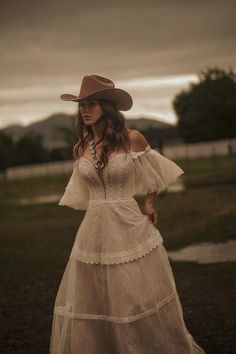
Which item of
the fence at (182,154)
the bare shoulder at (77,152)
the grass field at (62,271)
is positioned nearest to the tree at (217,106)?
the fence at (182,154)

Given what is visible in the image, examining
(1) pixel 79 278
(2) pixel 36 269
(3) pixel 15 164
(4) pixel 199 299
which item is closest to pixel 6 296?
(2) pixel 36 269

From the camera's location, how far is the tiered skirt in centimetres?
416

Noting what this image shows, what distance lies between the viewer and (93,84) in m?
4.35

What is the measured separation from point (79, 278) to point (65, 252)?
6.79m

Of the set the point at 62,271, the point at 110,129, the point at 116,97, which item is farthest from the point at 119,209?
the point at 62,271

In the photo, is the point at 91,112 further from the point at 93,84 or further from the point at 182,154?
the point at 182,154

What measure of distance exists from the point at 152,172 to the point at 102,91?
77cm

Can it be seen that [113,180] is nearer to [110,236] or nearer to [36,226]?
[110,236]

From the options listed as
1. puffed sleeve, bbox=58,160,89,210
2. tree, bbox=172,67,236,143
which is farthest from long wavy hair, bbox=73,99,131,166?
tree, bbox=172,67,236,143

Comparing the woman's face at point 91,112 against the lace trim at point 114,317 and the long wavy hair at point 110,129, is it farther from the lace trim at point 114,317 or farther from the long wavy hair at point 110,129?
the lace trim at point 114,317

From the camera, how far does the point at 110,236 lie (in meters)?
4.27

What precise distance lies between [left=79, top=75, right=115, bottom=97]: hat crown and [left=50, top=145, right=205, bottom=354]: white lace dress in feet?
1.79

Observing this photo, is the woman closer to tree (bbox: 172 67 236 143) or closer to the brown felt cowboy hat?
the brown felt cowboy hat

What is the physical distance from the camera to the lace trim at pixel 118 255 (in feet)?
13.8
